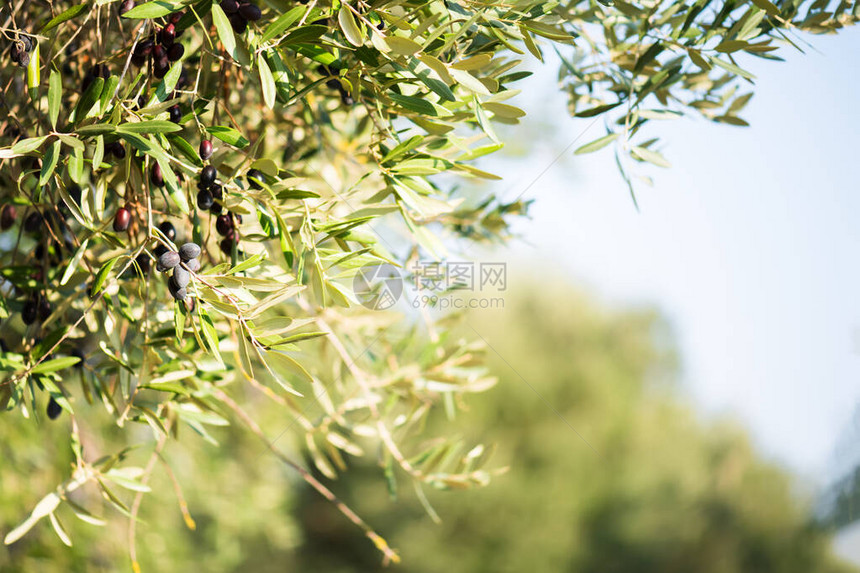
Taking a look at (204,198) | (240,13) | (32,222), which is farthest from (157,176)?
(32,222)

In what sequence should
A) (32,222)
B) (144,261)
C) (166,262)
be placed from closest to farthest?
(166,262) < (144,261) < (32,222)

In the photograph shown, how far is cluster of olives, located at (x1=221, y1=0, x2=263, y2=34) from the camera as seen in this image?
1.56 feet

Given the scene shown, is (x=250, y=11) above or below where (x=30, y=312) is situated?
above

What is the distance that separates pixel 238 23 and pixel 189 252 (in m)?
0.18

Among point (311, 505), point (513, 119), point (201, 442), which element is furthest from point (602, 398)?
point (513, 119)

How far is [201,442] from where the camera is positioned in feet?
9.00

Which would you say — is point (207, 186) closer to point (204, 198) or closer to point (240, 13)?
point (204, 198)

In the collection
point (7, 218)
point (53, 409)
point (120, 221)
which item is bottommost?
point (53, 409)

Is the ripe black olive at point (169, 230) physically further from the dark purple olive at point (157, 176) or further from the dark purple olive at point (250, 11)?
the dark purple olive at point (250, 11)

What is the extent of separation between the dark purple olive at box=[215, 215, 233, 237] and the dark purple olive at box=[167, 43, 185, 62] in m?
0.13

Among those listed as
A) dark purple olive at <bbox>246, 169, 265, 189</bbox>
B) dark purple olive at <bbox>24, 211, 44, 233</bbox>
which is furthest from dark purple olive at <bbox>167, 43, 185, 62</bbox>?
dark purple olive at <bbox>24, 211, 44, 233</bbox>

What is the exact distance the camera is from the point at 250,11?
476 mm

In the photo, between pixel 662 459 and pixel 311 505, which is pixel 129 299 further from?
pixel 311 505

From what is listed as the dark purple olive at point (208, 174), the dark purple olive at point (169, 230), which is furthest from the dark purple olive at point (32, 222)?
the dark purple olive at point (208, 174)
